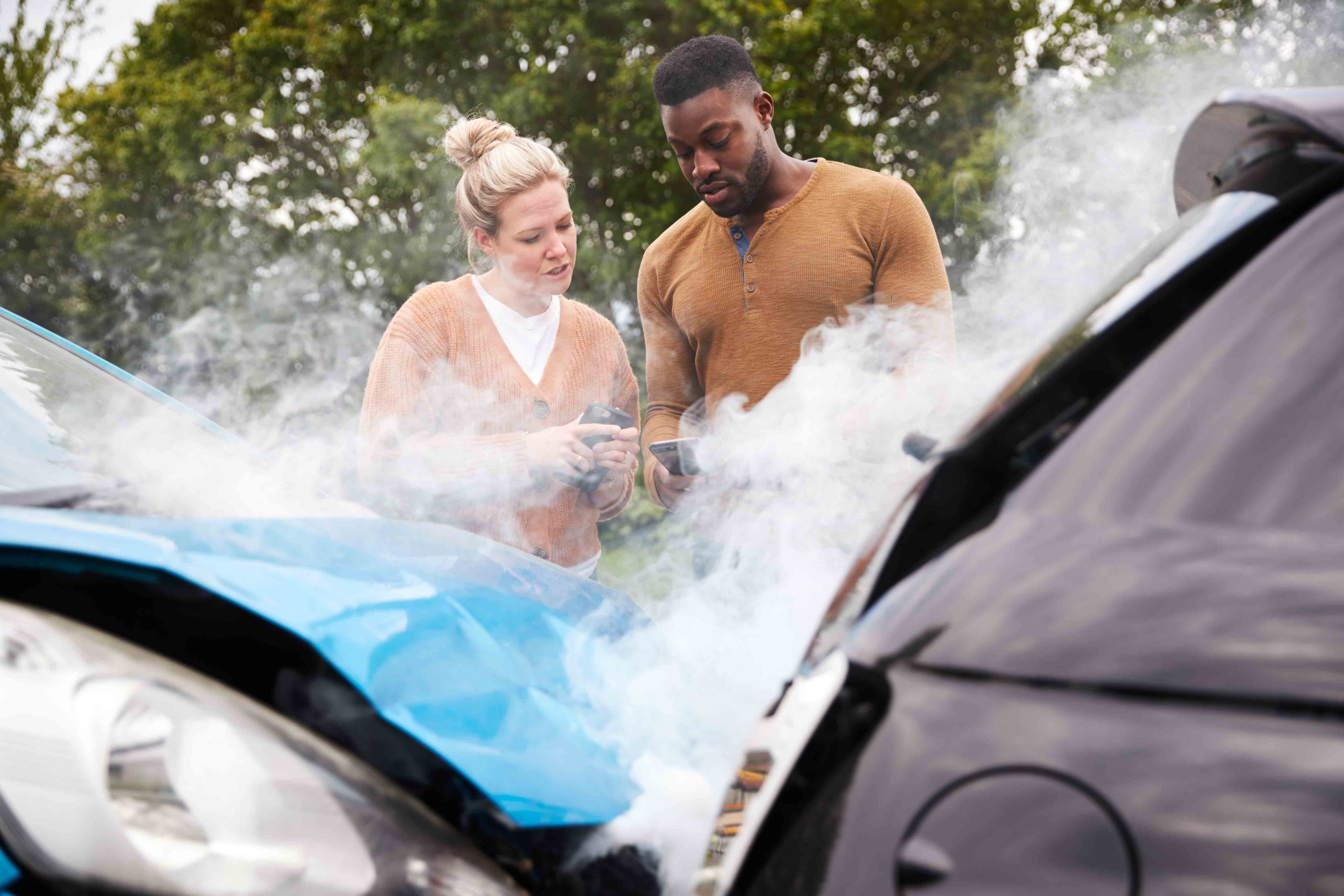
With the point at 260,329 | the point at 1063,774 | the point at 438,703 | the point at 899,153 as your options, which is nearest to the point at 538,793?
the point at 438,703

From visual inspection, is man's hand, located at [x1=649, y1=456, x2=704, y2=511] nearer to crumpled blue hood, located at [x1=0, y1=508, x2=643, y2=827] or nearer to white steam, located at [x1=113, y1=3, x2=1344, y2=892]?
white steam, located at [x1=113, y1=3, x2=1344, y2=892]

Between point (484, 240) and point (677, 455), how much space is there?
0.98 meters

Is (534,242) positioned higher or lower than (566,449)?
higher

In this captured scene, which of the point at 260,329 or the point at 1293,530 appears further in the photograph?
the point at 260,329

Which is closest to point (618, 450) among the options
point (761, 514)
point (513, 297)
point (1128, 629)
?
point (761, 514)

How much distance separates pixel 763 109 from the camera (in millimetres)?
3104

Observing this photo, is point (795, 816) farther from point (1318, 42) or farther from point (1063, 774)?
point (1318, 42)

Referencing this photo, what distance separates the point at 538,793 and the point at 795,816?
433mm

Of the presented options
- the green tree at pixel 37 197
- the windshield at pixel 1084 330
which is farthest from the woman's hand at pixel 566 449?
the green tree at pixel 37 197

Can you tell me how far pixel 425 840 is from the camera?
110 centimetres

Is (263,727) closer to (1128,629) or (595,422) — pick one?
(1128,629)

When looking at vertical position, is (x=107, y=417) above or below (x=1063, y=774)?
above

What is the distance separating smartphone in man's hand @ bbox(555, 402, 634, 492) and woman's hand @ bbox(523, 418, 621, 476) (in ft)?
0.03

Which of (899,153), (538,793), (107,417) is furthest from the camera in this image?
(899,153)
